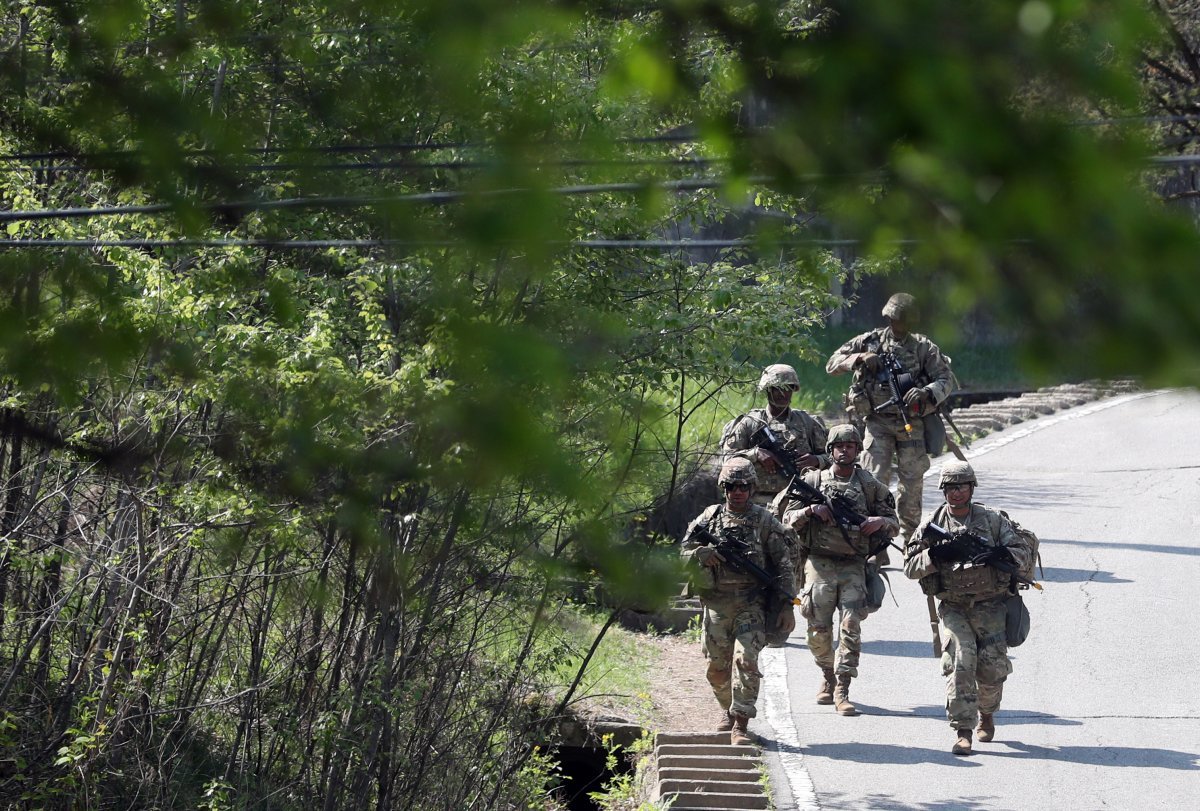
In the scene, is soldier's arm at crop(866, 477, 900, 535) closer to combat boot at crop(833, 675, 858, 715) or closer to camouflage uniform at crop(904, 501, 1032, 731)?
camouflage uniform at crop(904, 501, 1032, 731)

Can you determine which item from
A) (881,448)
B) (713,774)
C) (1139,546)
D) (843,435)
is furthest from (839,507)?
(1139,546)

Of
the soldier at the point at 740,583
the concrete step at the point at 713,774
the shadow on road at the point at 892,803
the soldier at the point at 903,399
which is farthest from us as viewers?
the soldier at the point at 903,399

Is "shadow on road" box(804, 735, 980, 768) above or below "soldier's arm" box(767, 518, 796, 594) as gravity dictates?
below

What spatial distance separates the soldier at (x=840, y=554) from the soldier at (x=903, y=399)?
6.43 ft

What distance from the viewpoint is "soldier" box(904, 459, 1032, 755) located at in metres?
9.81

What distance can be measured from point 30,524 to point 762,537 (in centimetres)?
462

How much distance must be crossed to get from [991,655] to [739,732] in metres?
1.72

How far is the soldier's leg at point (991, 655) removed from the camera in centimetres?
987

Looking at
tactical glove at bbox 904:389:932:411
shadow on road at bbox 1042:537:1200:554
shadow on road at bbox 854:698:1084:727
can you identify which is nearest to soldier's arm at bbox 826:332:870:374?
tactical glove at bbox 904:389:932:411

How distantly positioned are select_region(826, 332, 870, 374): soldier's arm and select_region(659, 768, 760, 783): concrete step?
4196 mm

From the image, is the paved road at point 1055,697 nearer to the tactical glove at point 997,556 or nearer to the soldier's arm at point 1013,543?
the soldier's arm at point 1013,543

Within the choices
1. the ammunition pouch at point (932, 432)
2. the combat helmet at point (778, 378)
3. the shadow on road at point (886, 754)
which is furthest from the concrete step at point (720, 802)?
the ammunition pouch at point (932, 432)

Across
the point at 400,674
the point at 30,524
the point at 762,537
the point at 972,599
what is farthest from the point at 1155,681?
the point at 30,524

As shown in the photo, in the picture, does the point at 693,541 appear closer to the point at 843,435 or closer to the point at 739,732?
the point at 739,732
